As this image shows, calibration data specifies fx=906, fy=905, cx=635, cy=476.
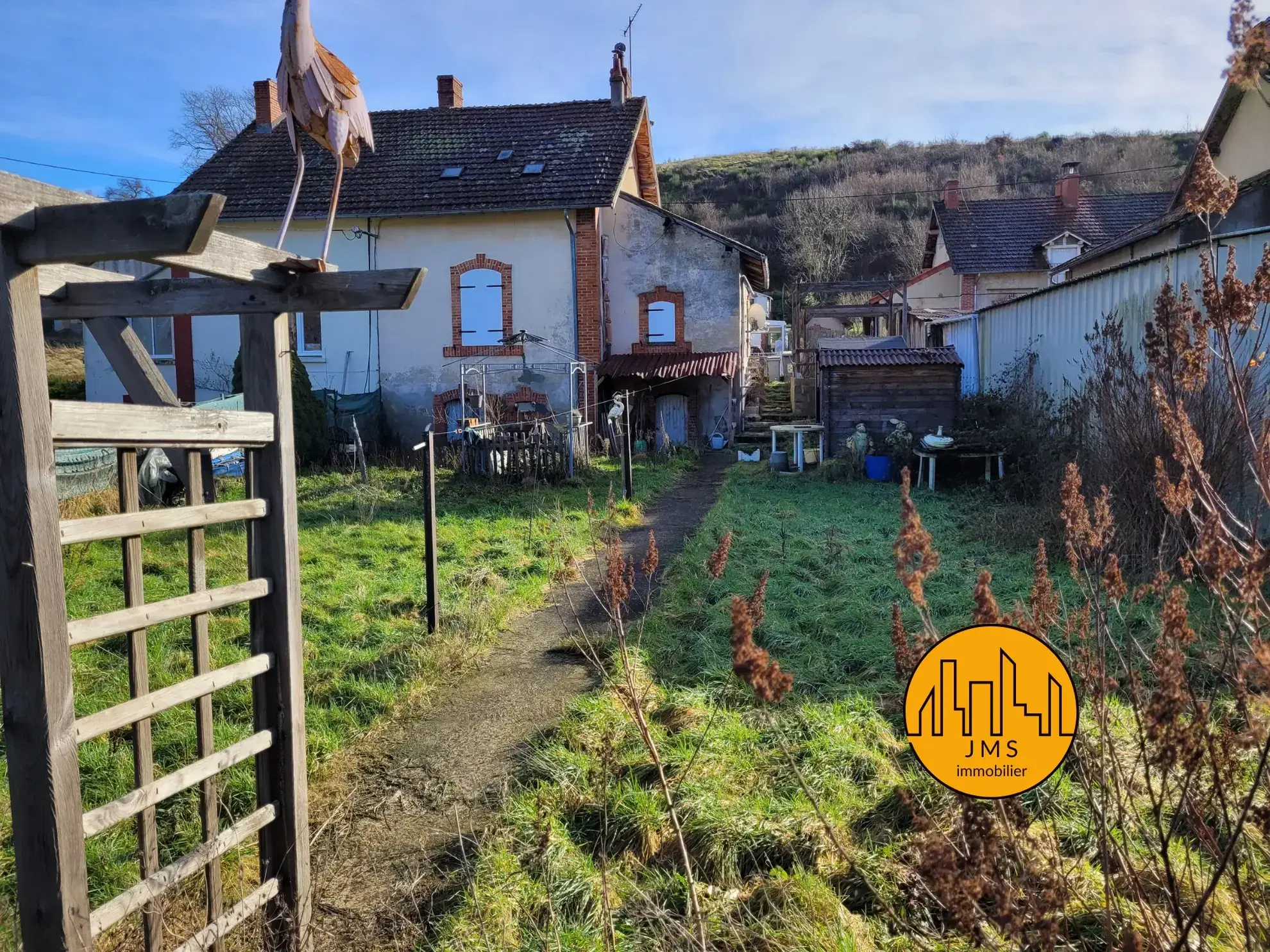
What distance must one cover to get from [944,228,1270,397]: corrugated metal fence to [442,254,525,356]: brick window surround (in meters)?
10.2

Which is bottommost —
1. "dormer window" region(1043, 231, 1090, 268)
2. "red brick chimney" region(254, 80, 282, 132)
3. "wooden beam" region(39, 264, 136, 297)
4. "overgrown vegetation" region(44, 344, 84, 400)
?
"wooden beam" region(39, 264, 136, 297)

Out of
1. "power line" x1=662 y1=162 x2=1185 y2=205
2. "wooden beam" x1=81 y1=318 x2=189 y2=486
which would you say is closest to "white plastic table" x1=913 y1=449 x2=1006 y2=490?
"wooden beam" x1=81 y1=318 x2=189 y2=486

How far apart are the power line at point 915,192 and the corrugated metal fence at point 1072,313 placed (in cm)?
3873

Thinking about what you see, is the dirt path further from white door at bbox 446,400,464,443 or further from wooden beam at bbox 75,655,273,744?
white door at bbox 446,400,464,443

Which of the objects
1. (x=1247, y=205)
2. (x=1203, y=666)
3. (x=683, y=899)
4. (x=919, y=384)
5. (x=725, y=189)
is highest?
(x=725, y=189)

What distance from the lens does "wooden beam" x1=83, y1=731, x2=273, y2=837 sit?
8.55 ft

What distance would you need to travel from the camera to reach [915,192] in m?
59.0

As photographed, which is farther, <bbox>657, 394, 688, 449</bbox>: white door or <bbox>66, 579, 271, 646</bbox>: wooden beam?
<bbox>657, 394, 688, 449</bbox>: white door

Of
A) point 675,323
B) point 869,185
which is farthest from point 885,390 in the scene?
point 869,185

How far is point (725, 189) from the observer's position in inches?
2505

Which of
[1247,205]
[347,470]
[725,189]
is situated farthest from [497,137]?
[725,189]

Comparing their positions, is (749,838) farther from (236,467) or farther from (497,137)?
(497,137)

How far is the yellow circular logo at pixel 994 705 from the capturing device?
174cm

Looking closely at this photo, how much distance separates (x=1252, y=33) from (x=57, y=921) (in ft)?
12.4
